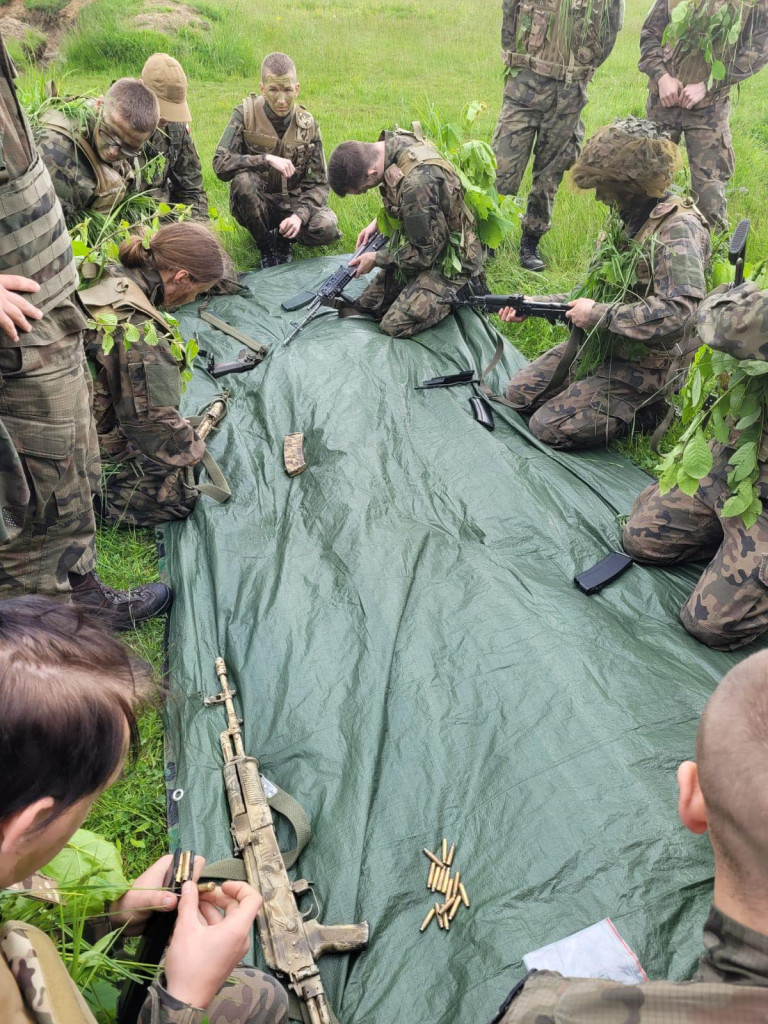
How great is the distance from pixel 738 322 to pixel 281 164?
16.7 feet

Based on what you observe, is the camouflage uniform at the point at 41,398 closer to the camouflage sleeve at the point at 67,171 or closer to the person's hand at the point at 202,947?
the person's hand at the point at 202,947

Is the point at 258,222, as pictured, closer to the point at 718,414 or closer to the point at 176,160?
the point at 176,160

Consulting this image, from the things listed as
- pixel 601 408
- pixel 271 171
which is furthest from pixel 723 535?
pixel 271 171

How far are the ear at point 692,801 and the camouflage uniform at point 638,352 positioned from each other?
333 cm

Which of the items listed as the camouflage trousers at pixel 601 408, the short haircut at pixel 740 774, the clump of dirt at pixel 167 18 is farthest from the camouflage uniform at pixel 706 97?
the clump of dirt at pixel 167 18

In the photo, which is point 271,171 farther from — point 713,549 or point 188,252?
point 713,549

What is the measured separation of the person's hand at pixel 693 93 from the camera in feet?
21.5

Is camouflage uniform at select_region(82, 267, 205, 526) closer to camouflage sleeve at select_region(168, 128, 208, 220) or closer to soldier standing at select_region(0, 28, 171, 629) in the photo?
soldier standing at select_region(0, 28, 171, 629)

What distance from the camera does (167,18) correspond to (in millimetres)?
13359

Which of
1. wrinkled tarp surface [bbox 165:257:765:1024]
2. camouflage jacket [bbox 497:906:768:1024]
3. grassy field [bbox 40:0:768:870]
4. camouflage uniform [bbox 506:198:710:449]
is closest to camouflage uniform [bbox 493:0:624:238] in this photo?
grassy field [bbox 40:0:768:870]

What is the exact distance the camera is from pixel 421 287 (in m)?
5.74

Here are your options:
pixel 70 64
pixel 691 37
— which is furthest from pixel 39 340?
pixel 70 64

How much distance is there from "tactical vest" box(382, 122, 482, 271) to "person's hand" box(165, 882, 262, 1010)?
4.97m

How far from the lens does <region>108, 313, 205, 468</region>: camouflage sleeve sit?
389 cm
